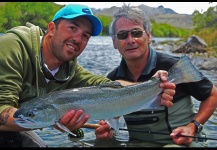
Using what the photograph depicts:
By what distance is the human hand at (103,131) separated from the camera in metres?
4.84

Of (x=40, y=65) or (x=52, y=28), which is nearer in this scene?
(x=40, y=65)

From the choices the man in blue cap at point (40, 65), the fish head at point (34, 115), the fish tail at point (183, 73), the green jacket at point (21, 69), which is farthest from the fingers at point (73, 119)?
the fish tail at point (183, 73)

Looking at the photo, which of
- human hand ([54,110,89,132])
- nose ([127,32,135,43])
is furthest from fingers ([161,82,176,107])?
human hand ([54,110,89,132])

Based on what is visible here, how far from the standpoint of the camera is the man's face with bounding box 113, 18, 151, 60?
4.55 m

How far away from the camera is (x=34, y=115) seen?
136 inches

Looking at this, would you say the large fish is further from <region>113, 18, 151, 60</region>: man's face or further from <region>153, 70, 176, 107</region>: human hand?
<region>113, 18, 151, 60</region>: man's face

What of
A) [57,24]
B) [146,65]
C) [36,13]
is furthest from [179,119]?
[36,13]

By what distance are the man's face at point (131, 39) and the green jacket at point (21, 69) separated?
79cm

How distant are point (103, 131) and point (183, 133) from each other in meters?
1.24

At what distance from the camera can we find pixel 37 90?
4.30 metres

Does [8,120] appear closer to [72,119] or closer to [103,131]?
[72,119]

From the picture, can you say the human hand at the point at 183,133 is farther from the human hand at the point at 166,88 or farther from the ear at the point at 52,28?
the ear at the point at 52,28

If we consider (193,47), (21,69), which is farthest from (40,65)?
(193,47)

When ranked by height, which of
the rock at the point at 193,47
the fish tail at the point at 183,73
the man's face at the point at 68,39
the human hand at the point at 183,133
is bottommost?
the rock at the point at 193,47
